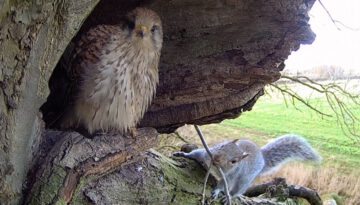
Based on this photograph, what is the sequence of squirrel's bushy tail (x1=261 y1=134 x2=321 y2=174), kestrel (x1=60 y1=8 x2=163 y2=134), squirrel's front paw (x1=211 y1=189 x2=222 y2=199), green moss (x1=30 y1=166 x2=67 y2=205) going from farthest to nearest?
squirrel's bushy tail (x1=261 y1=134 x2=321 y2=174), squirrel's front paw (x1=211 y1=189 x2=222 y2=199), kestrel (x1=60 y1=8 x2=163 y2=134), green moss (x1=30 y1=166 x2=67 y2=205)

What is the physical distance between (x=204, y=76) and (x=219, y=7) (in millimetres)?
200

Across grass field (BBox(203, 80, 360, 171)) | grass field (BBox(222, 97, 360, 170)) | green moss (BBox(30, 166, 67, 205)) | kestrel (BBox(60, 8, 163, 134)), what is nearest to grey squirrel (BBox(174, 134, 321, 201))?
kestrel (BBox(60, 8, 163, 134))

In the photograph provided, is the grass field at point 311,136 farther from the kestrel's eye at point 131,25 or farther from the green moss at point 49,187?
the green moss at point 49,187

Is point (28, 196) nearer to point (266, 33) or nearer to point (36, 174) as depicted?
point (36, 174)

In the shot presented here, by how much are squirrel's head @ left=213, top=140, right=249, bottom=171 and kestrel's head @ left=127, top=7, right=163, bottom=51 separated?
0.48 metres

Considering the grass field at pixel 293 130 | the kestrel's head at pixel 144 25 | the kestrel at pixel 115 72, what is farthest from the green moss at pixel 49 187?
the grass field at pixel 293 130

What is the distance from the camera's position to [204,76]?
1.50 meters

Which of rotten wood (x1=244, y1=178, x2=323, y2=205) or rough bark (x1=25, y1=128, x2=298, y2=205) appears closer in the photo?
rough bark (x1=25, y1=128, x2=298, y2=205)

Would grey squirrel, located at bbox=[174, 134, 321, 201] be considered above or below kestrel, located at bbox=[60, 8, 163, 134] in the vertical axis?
below

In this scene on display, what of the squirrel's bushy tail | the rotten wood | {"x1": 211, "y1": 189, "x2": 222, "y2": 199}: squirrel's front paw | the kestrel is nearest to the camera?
the kestrel

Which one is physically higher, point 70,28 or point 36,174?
point 70,28

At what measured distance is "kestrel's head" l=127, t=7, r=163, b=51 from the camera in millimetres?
1443

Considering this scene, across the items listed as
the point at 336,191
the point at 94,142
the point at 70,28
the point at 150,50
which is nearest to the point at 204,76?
the point at 150,50

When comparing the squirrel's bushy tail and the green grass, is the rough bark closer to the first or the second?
the squirrel's bushy tail
